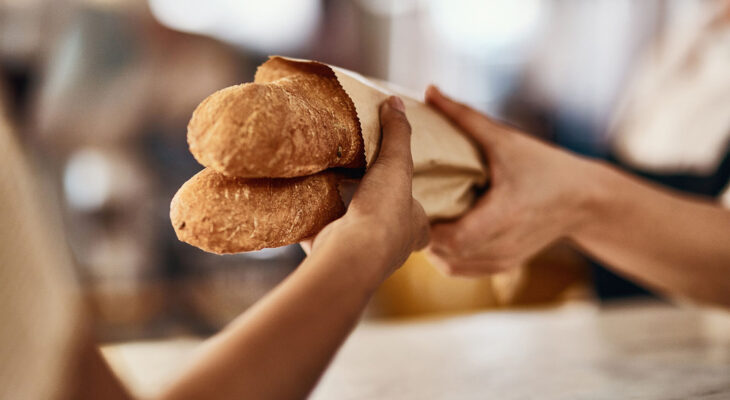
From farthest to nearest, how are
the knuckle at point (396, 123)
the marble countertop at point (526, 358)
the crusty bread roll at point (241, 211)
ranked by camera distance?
the marble countertop at point (526, 358) < the knuckle at point (396, 123) < the crusty bread roll at point (241, 211)

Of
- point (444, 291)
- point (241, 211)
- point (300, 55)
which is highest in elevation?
point (241, 211)

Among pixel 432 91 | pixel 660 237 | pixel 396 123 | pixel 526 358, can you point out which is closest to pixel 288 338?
pixel 396 123

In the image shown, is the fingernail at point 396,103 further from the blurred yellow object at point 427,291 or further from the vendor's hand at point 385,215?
the blurred yellow object at point 427,291

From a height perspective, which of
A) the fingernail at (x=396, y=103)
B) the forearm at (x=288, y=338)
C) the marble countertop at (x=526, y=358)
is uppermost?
the fingernail at (x=396, y=103)

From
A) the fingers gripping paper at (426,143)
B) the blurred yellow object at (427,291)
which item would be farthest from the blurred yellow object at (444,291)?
the fingers gripping paper at (426,143)

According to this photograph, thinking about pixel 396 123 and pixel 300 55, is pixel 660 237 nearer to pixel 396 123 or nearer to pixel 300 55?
pixel 396 123

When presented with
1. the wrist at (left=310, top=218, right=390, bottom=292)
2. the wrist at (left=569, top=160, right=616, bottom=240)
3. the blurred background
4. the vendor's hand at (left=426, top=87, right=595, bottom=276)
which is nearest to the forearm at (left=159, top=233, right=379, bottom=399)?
the wrist at (left=310, top=218, right=390, bottom=292)
